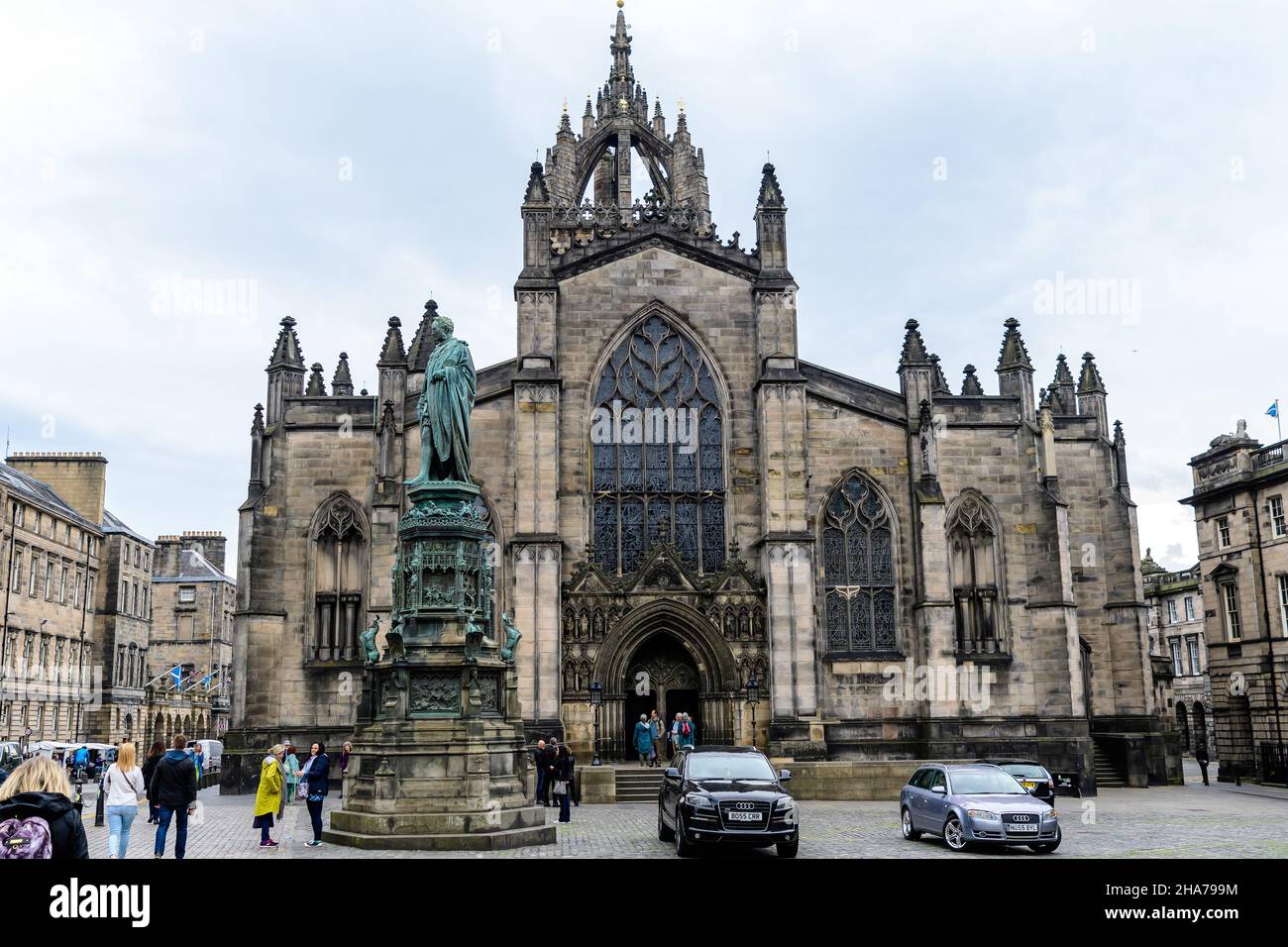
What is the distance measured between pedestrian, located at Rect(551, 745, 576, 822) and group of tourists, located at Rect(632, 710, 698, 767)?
4839mm

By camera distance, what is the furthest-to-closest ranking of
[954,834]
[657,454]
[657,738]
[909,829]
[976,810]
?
→ [657,454]
[657,738]
[909,829]
[954,834]
[976,810]

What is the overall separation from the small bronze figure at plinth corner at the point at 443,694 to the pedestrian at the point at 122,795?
11.4 feet

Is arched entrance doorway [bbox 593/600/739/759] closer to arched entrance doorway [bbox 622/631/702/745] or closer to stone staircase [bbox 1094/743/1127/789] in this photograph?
arched entrance doorway [bbox 622/631/702/745]

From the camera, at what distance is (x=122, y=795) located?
12.7 metres

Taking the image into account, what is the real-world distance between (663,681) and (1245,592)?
22653 millimetres

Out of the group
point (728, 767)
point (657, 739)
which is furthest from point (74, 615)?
point (728, 767)

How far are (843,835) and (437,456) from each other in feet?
31.0

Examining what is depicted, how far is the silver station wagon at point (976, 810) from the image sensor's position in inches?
650

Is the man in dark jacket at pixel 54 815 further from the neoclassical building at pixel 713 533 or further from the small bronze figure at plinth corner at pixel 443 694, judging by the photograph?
the neoclassical building at pixel 713 533

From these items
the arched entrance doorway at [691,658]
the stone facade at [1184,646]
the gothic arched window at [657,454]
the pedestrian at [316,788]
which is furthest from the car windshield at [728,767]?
the stone facade at [1184,646]

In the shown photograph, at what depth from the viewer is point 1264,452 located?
40.7m

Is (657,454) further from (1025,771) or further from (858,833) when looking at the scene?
(858,833)
